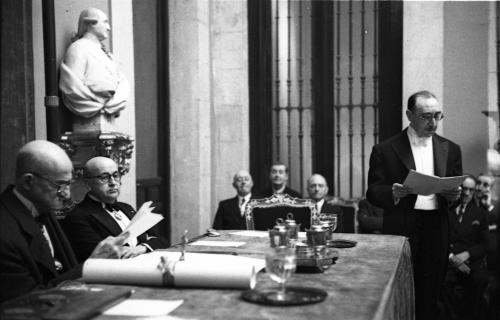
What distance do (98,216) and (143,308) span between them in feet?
5.36

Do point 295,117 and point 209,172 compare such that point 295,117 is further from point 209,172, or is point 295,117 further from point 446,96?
point 446,96

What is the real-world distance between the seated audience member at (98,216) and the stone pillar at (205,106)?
11.2ft

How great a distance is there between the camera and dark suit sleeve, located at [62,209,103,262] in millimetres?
3467

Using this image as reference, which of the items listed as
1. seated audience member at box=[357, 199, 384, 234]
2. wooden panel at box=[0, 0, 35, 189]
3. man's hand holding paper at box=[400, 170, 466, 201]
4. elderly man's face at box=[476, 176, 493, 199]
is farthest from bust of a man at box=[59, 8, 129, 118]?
elderly man's face at box=[476, 176, 493, 199]

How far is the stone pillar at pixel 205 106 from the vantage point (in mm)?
7215

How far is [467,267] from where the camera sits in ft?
17.1

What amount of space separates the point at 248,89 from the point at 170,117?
41.7 inches

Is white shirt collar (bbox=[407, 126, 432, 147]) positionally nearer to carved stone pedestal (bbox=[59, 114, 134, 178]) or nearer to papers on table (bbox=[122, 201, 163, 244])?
carved stone pedestal (bbox=[59, 114, 134, 178])

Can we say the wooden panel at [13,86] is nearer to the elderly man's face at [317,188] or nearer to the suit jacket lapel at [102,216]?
the suit jacket lapel at [102,216]

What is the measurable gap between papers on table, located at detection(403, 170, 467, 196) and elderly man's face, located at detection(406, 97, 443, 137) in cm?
50

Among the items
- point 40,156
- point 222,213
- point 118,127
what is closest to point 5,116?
point 40,156

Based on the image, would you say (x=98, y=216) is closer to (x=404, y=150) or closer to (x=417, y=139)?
(x=404, y=150)

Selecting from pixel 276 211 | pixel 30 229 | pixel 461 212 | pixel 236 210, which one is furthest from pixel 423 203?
pixel 30 229

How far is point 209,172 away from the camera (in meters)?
7.47
